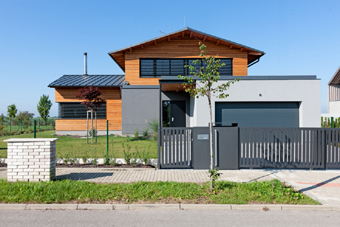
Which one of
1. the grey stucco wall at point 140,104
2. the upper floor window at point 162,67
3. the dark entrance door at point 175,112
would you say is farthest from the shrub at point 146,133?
the upper floor window at point 162,67

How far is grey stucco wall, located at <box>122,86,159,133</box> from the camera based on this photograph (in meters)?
19.3

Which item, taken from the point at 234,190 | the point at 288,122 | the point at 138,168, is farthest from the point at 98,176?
the point at 288,122

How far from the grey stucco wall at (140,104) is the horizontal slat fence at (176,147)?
35.5 feet

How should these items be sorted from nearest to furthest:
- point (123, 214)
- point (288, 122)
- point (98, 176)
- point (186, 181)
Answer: point (123, 214) < point (186, 181) < point (98, 176) < point (288, 122)

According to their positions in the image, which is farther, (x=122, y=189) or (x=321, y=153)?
(x=321, y=153)

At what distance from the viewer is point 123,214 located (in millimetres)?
4977

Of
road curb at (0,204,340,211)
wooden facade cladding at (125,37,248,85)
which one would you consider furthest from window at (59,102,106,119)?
road curb at (0,204,340,211)

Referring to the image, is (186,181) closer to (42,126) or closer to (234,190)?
(234,190)

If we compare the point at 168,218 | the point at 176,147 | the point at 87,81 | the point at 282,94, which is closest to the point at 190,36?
the point at 87,81

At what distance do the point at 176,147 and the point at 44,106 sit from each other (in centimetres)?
4126

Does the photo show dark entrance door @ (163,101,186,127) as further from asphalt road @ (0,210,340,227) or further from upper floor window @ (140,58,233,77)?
asphalt road @ (0,210,340,227)

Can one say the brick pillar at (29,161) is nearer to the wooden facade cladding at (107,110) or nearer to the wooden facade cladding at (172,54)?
the wooden facade cladding at (172,54)

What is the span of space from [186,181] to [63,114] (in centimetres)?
1750

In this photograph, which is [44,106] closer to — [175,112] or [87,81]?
[87,81]
